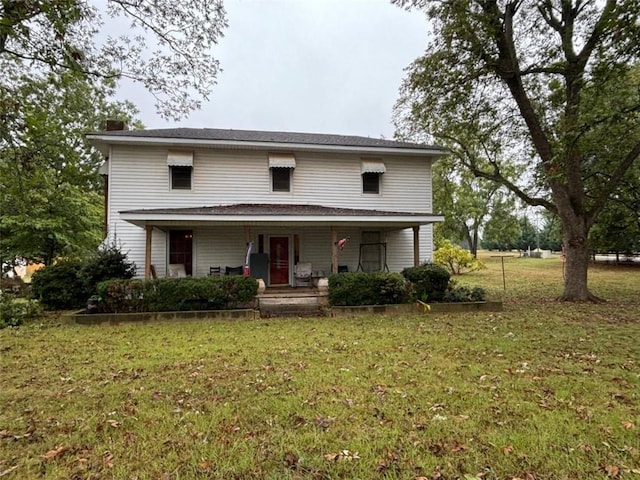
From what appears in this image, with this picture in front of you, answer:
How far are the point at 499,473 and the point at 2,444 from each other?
167 inches

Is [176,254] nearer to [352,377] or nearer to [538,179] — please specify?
[352,377]

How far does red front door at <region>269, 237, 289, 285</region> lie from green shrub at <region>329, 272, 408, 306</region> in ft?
11.7

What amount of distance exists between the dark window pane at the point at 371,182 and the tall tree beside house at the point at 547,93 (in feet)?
9.93

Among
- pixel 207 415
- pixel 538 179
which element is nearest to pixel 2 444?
pixel 207 415

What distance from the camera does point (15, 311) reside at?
8.83 m

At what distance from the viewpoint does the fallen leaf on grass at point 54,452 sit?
9.70 feet

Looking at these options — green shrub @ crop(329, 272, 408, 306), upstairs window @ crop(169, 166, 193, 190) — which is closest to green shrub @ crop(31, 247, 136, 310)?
upstairs window @ crop(169, 166, 193, 190)

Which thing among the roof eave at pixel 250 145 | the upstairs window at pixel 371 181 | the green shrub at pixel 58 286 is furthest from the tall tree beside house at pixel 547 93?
the green shrub at pixel 58 286

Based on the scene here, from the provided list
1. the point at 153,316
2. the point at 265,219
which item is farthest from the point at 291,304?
the point at 153,316

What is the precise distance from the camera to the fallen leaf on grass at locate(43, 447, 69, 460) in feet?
9.70

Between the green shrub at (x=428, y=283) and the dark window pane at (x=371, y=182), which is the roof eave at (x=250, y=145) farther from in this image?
the green shrub at (x=428, y=283)

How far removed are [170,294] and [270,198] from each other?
5.38m

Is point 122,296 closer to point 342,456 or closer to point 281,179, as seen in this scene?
point 281,179

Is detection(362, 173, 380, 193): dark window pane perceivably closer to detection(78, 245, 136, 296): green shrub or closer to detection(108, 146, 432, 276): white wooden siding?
detection(108, 146, 432, 276): white wooden siding
